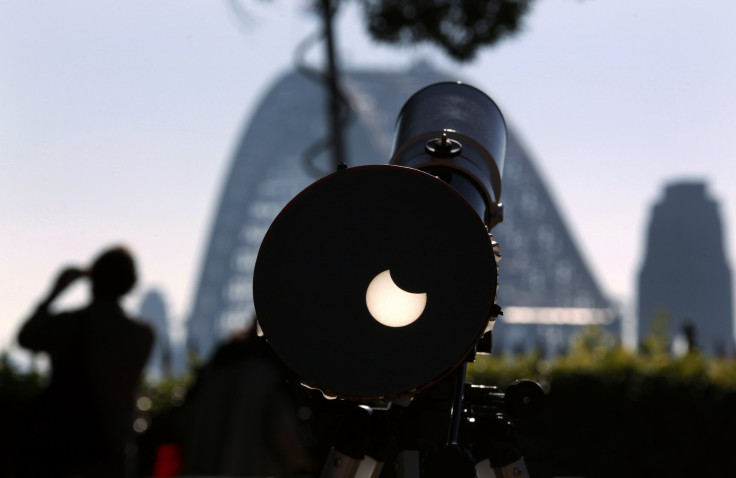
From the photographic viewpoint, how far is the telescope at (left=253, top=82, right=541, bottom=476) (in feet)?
6.58

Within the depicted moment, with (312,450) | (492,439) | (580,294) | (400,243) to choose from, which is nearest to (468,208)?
(400,243)

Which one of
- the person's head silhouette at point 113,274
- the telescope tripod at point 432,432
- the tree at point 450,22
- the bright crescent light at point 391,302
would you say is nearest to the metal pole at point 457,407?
the telescope tripod at point 432,432

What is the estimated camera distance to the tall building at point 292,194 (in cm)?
11106

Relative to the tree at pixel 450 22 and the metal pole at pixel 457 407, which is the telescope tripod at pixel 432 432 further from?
the tree at pixel 450 22

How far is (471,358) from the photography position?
221cm

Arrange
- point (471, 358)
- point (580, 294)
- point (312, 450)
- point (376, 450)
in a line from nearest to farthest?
point (471, 358) → point (376, 450) → point (312, 450) → point (580, 294)

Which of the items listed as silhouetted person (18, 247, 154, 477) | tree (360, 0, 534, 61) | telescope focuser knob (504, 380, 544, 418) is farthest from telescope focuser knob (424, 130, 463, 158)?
tree (360, 0, 534, 61)

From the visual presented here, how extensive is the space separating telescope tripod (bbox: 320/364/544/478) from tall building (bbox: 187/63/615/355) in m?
106

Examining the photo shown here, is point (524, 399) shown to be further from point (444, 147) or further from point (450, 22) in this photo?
point (450, 22)

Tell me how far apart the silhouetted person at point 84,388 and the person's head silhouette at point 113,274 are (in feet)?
0.40

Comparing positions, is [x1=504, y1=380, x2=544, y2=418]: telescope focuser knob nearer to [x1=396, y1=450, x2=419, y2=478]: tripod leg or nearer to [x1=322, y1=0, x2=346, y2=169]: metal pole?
[x1=396, y1=450, x2=419, y2=478]: tripod leg

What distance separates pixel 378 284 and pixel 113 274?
401cm

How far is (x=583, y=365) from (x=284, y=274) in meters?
9.48

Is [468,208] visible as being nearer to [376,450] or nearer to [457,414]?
[457,414]
